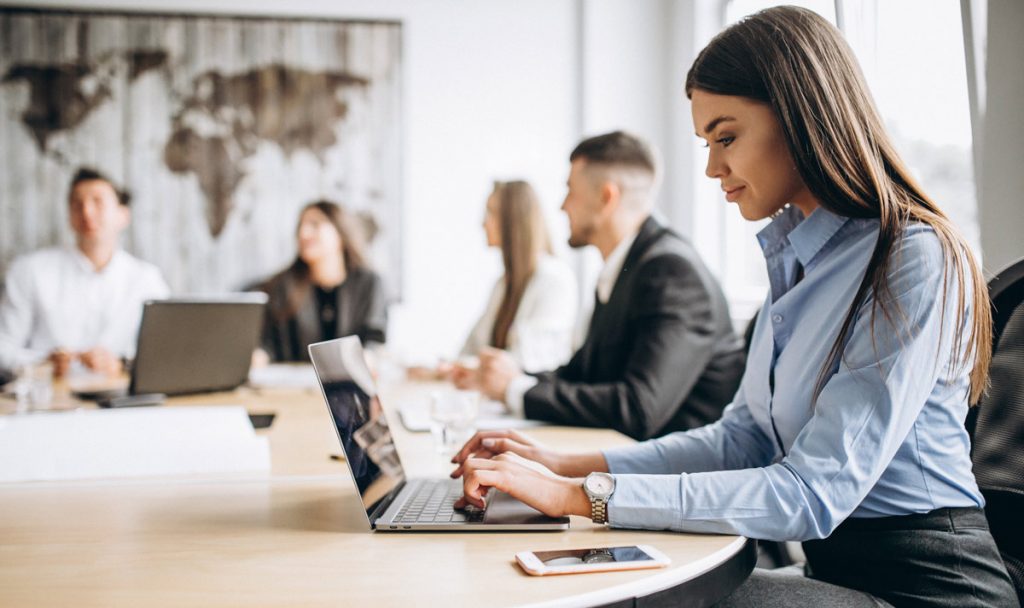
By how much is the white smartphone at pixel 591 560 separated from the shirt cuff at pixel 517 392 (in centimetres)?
107

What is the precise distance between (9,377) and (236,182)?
192 cm

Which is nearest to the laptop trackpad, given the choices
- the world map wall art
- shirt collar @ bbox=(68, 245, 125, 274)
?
shirt collar @ bbox=(68, 245, 125, 274)

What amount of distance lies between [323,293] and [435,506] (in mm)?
3099

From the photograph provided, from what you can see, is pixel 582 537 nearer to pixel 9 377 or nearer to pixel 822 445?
pixel 822 445

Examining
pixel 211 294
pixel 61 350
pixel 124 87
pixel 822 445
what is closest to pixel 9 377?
pixel 61 350

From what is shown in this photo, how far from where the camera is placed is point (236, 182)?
446 centimetres

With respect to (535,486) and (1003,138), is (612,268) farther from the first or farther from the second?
(535,486)

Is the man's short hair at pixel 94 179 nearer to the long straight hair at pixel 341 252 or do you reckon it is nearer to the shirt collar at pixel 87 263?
the shirt collar at pixel 87 263

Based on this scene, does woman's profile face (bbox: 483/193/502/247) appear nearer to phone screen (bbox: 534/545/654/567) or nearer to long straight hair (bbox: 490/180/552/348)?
long straight hair (bbox: 490/180/552/348)

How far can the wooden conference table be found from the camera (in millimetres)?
854

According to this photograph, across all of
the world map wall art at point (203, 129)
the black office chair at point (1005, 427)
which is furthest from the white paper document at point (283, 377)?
the black office chair at point (1005, 427)

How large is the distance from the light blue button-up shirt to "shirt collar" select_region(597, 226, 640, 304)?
1.17 m

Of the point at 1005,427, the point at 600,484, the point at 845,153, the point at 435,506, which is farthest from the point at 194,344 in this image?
the point at 1005,427

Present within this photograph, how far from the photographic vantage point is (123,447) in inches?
56.6
